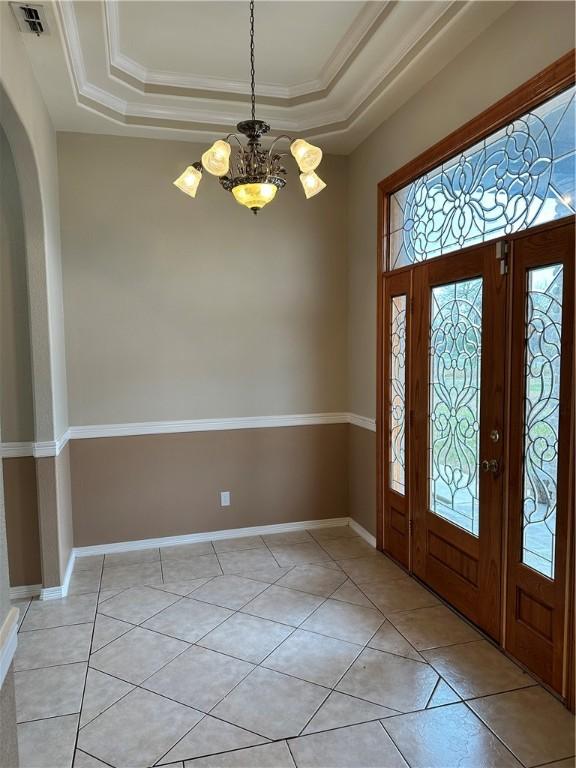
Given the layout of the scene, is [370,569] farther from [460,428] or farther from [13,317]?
[13,317]

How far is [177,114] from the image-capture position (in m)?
3.74

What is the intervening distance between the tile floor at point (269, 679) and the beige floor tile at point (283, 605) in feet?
0.04

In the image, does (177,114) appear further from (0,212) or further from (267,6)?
(0,212)

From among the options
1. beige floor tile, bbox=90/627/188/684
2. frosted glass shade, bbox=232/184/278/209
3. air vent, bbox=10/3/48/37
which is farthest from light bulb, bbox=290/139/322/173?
beige floor tile, bbox=90/627/188/684

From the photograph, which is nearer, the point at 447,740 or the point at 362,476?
the point at 447,740

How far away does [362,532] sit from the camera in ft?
14.3

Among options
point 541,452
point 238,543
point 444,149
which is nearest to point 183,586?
point 238,543

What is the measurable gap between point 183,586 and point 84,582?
72 centimetres

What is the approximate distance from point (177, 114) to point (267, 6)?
120 cm

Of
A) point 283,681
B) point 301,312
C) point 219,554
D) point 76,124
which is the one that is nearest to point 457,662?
point 283,681

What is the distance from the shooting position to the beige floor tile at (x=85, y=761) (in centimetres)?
199

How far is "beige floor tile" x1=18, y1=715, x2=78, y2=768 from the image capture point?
202 centimetres

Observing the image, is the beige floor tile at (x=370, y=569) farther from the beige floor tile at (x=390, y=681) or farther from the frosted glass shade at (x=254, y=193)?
the frosted glass shade at (x=254, y=193)

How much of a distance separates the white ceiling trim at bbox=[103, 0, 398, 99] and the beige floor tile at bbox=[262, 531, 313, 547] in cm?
343
